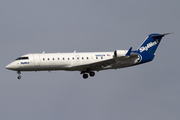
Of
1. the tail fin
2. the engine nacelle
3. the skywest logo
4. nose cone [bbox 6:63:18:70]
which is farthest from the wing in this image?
nose cone [bbox 6:63:18:70]

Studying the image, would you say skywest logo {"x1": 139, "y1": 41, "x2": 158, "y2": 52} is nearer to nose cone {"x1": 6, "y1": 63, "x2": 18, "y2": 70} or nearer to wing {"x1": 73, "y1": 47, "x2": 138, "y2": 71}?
wing {"x1": 73, "y1": 47, "x2": 138, "y2": 71}

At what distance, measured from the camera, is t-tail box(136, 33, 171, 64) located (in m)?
45.0

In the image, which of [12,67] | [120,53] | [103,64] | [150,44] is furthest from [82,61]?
[150,44]

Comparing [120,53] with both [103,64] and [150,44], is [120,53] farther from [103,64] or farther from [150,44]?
[150,44]

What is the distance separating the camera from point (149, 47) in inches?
1811

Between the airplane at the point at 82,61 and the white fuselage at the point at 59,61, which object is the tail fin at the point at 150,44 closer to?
the airplane at the point at 82,61

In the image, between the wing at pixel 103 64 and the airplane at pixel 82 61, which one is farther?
the wing at pixel 103 64

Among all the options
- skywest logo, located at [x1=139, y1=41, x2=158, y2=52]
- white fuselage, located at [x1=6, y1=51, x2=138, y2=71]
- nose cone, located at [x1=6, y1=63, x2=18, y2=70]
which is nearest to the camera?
nose cone, located at [x1=6, y1=63, x2=18, y2=70]

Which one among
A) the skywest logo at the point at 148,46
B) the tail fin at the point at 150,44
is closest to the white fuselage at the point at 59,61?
the skywest logo at the point at 148,46

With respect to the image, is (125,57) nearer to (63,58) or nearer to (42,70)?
(63,58)

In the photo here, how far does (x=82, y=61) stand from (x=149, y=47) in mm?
10379

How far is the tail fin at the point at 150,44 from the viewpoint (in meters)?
45.7

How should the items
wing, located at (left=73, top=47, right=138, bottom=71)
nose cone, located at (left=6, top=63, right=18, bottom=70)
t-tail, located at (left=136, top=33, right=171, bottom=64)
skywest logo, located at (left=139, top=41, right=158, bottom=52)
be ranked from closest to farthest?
nose cone, located at (left=6, top=63, right=18, bottom=70) → wing, located at (left=73, top=47, right=138, bottom=71) → t-tail, located at (left=136, top=33, right=171, bottom=64) → skywest logo, located at (left=139, top=41, right=158, bottom=52)

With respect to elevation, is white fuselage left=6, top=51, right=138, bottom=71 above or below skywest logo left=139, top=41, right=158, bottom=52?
below
